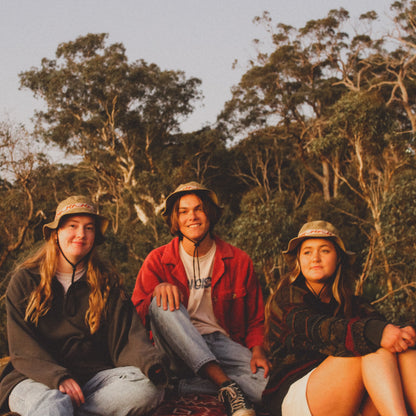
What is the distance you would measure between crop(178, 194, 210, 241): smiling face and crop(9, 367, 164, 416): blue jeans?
1093mm

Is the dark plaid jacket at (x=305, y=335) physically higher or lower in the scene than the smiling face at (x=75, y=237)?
lower

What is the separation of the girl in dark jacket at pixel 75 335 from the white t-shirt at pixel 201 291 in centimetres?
70

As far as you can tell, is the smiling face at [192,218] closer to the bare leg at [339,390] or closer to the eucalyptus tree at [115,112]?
the bare leg at [339,390]

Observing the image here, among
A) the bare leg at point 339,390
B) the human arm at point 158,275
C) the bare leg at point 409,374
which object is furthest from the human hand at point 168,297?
the bare leg at point 409,374

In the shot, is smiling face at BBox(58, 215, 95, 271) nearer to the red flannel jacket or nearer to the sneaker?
the red flannel jacket

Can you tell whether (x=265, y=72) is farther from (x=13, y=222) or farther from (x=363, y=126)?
(x=13, y=222)

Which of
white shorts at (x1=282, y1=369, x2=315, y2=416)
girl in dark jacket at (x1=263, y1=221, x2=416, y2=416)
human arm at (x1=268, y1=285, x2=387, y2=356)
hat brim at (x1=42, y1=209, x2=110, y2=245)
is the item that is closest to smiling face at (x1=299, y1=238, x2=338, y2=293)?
girl in dark jacket at (x1=263, y1=221, x2=416, y2=416)

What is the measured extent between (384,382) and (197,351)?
41.0 inches

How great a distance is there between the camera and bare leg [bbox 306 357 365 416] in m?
2.02

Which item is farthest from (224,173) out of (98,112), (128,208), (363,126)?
(363,126)

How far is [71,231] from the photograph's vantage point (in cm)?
258

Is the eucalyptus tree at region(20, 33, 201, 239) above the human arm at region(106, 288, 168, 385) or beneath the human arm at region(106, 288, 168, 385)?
above

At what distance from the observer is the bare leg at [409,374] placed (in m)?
1.99

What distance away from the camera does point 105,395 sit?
7.46 feet
